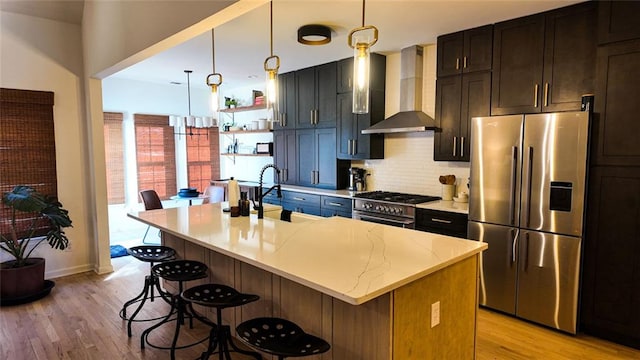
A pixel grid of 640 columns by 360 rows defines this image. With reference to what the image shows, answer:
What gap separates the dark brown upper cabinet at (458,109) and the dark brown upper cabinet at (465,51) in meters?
0.07

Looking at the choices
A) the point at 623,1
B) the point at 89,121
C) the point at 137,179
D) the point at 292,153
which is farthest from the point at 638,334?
the point at 137,179

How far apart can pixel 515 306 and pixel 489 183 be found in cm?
108

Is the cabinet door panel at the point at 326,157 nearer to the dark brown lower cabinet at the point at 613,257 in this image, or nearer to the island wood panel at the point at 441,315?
the dark brown lower cabinet at the point at 613,257

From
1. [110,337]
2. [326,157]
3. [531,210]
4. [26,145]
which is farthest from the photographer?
[326,157]

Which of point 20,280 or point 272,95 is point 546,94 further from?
point 20,280

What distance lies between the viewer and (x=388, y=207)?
4.12 metres

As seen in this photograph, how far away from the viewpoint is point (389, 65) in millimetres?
4750

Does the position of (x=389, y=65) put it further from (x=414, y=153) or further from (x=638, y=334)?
(x=638, y=334)

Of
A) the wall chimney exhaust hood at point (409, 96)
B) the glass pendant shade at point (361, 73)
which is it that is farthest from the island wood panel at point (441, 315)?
the wall chimney exhaust hood at point (409, 96)

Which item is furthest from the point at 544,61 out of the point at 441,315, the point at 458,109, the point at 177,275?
the point at 177,275

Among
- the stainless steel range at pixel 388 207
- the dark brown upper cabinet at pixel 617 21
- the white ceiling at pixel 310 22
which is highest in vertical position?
the white ceiling at pixel 310 22

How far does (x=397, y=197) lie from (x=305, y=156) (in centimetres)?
173

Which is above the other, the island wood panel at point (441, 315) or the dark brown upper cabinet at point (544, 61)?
the dark brown upper cabinet at point (544, 61)

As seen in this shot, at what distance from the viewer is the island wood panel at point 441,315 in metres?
1.81
